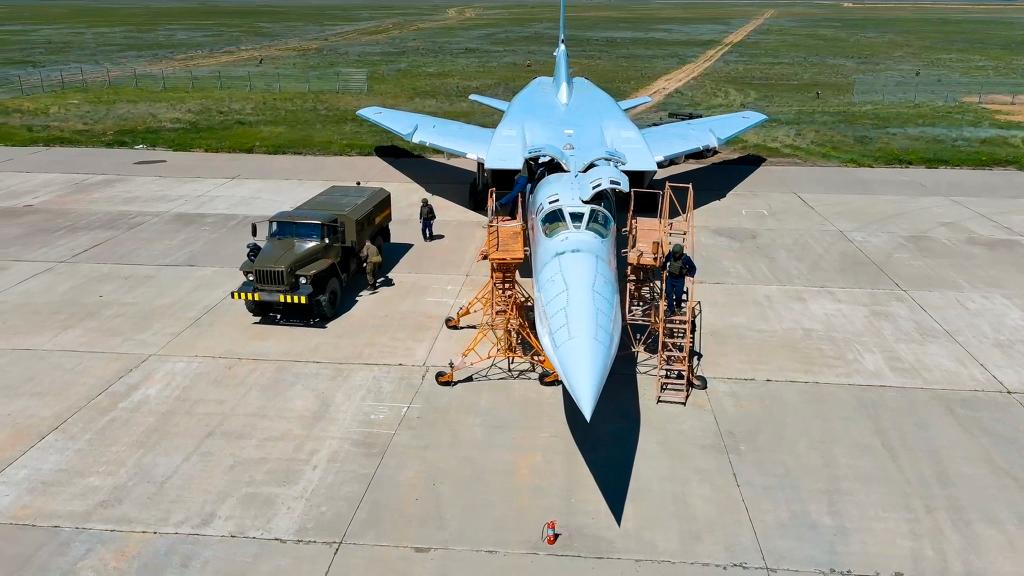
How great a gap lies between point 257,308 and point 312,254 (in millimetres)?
1753

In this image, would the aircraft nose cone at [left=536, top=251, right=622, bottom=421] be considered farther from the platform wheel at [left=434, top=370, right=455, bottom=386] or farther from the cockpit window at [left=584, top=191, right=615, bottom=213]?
the platform wheel at [left=434, top=370, right=455, bottom=386]

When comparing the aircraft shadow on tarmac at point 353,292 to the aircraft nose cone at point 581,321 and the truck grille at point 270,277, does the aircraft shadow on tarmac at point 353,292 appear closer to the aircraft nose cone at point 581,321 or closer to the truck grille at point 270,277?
the truck grille at point 270,277

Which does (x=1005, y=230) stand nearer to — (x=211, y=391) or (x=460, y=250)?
(x=460, y=250)

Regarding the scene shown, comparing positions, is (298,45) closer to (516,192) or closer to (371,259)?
(516,192)

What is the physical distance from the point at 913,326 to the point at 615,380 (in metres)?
7.73

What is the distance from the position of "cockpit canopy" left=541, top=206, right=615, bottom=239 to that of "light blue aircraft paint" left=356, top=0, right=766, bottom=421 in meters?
0.02

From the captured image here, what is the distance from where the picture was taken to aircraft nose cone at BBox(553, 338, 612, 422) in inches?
376

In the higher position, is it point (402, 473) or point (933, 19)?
point (933, 19)

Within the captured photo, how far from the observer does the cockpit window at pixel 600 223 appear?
13237 millimetres

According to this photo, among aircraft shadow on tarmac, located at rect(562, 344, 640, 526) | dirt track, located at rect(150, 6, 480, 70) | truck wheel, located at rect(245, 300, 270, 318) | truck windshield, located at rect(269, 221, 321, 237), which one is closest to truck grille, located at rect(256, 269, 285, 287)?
truck wheel, located at rect(245, 300, 270, 318)

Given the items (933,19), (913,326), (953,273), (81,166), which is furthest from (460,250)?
(933,19)

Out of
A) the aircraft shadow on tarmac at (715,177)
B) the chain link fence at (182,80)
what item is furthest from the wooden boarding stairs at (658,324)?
the chain link fence at (182,80)

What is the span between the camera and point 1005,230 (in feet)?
72.8

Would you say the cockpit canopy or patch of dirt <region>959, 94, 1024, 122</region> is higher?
patch of dirt <region>959, 94, 1024, 122</region>
